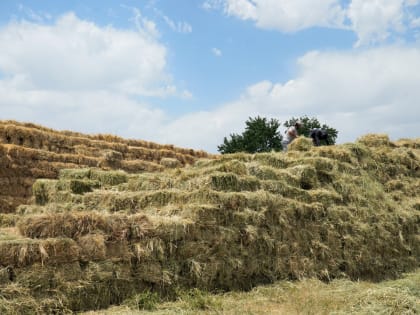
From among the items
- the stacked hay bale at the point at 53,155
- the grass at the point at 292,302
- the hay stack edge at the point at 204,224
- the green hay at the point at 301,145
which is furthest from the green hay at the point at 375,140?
the grass at the point at 292,302

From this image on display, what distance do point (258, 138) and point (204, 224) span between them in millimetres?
23804

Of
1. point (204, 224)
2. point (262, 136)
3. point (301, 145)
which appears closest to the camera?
point (204, 224)

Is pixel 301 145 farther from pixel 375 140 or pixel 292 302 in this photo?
pixel 292 302

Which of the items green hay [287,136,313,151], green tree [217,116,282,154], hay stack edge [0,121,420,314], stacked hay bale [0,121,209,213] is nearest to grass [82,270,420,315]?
hay stack edge [0,121,420,314]

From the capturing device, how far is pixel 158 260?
7910 millimetres

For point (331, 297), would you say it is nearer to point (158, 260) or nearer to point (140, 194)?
point (158, 260)

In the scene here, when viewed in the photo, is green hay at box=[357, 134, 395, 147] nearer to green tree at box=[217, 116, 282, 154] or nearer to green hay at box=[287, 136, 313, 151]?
green hay at box=[287, 136, 313, 151]

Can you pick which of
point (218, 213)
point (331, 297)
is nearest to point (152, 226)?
point (218, 213)

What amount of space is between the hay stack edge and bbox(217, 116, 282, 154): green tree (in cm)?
1534

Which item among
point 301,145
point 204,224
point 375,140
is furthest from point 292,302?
point 375,140

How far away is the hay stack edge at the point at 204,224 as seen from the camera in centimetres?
698

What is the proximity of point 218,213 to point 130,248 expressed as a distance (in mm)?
1914

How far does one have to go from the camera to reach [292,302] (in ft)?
26.3

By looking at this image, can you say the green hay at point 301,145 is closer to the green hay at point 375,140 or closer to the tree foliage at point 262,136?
the green hay at point 375,140
